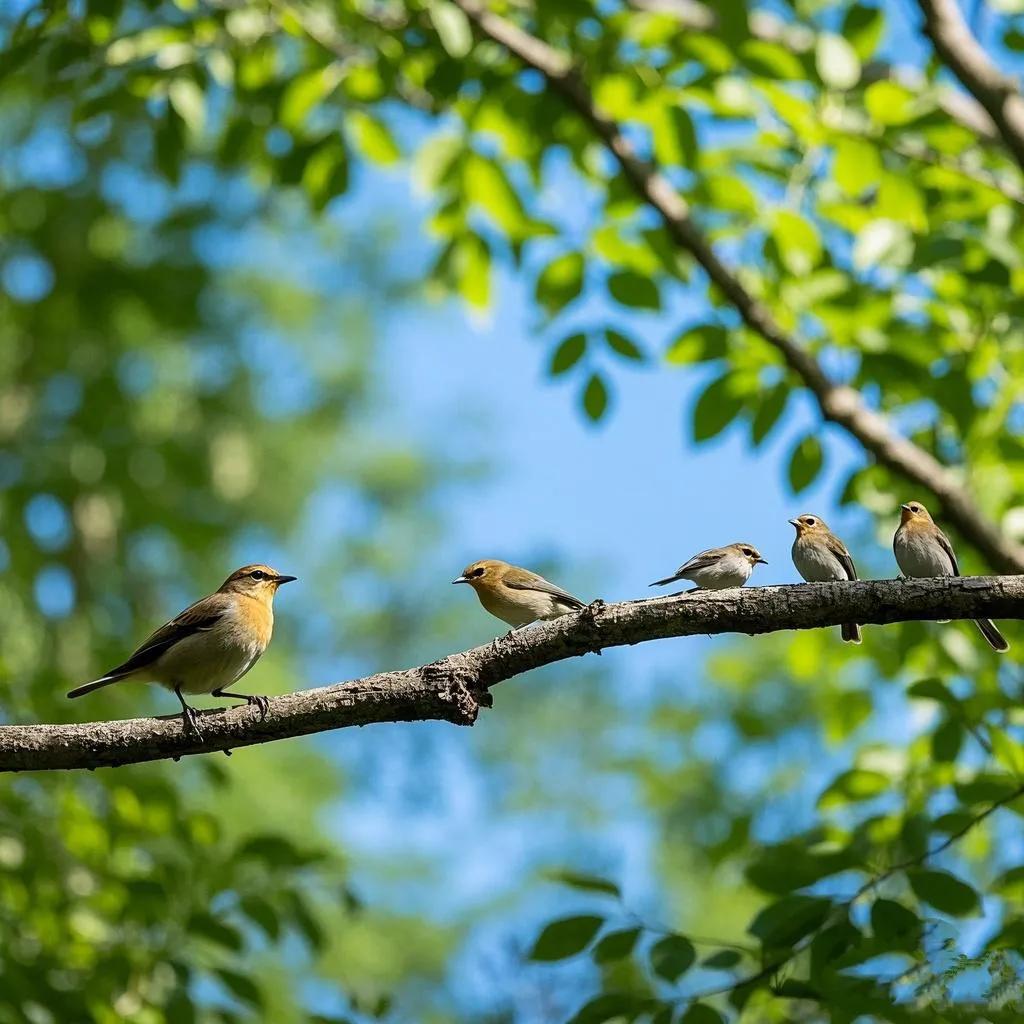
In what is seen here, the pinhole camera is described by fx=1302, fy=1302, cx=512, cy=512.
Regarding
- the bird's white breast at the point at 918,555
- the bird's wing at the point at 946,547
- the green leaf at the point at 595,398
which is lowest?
the green leaf at the point at 595,398

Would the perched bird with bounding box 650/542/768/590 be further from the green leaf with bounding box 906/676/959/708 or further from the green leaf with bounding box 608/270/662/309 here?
the green leaf with bounding box 608/270/662/309

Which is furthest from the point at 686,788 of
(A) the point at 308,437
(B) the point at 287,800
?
(A) the point at 308,437

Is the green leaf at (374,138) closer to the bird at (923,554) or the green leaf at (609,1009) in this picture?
the bird at (923,554)

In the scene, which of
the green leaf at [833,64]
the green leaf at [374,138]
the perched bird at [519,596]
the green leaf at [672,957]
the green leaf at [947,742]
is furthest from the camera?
the green leaf at [374,138]

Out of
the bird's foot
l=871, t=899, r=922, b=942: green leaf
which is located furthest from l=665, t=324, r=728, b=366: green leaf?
the bird's foot

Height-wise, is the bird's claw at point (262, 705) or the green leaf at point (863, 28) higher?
the green leaf at point (863, 28)

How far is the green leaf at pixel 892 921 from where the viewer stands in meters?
4.42

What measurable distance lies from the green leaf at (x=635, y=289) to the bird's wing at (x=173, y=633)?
2.56 meters

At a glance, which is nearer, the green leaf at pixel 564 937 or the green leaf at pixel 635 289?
the green leaf at pixel 564 937

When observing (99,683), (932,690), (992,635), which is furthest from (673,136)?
(99,683)

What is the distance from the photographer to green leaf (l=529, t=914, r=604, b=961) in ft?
15.9

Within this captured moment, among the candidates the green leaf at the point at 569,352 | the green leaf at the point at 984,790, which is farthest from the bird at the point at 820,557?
the green leaf at the point at 569,352

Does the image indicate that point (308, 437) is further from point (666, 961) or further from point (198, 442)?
point (666, 961)

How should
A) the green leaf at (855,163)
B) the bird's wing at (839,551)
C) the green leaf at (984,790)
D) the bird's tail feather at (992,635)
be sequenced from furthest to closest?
the green leaf at (855,163), the bird's tail feather at (992,635), the green leaf at (984,790), the bird's wing at (839,551)
